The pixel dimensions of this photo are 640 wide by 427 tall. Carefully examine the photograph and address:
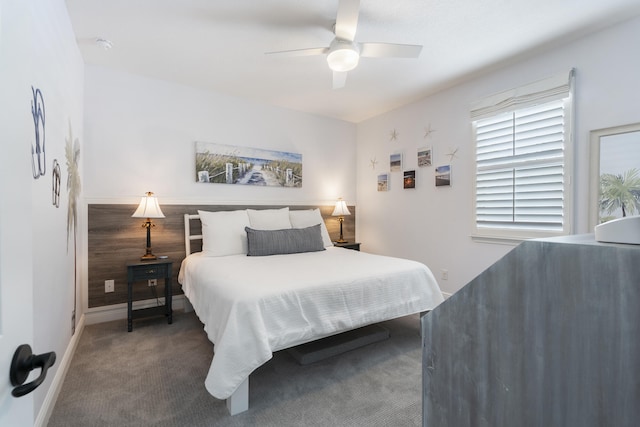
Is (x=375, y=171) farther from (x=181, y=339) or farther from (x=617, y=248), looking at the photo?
(x=617, y=248)

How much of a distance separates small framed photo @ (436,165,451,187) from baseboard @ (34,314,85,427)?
3713 millimetres

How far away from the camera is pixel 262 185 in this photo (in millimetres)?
3932

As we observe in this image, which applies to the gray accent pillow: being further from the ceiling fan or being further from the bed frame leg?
the ceiling fan

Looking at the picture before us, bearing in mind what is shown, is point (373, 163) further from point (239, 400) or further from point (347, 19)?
point (239, 400)

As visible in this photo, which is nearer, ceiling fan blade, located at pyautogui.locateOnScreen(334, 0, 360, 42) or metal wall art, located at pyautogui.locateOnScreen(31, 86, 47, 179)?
metal wall art, located at pyautogui.locateOnScreen(31, 86, 47, 179)

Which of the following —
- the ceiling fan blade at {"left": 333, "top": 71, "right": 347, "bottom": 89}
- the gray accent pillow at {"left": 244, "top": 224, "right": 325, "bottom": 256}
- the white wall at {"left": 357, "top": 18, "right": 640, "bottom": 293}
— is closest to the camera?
the white wall at {"left": 357, "top": 18, "right": 640, "bottom": 293}

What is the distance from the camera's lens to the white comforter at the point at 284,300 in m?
1.64

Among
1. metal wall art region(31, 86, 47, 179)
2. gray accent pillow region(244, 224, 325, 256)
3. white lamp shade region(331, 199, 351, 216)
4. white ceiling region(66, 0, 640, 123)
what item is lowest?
gray accent pillow region(244, 224, 325, 256)

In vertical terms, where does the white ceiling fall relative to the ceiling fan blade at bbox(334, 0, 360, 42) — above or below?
above

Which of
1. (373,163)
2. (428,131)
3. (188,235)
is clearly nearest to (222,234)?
(188,235)

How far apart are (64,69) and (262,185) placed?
2.20 meters

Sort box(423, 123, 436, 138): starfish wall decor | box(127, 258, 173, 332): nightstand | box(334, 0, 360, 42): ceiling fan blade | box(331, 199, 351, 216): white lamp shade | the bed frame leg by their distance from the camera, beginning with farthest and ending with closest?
1. box(331, 199, 351, 216): white lamp shade
2. box(423, 123, 436, 138): starfish wall decor
3. box(127, 258, 173, 332): nightstand
4. box(334, 0, 360, 42): ceiling fan blade
5. the bed frame leg

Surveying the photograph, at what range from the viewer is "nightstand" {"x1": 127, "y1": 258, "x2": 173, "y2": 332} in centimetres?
275

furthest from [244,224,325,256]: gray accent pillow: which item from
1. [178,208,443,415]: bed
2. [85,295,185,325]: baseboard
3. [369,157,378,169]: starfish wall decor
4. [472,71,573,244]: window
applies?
[472,71,573,244]: window
